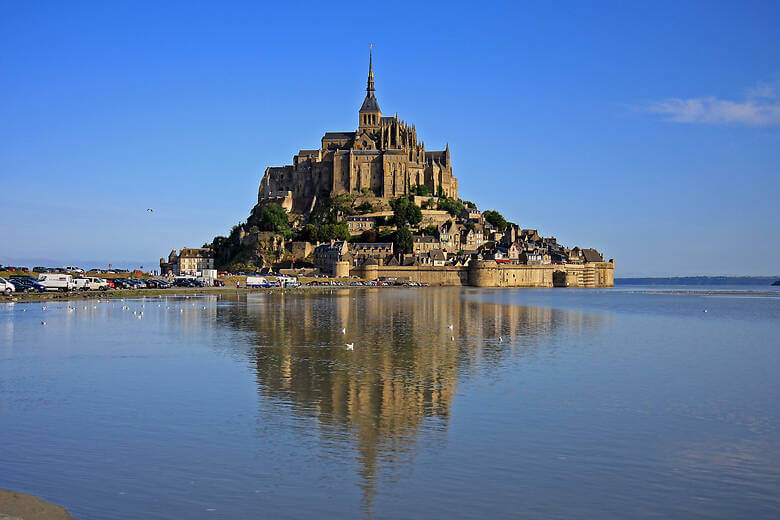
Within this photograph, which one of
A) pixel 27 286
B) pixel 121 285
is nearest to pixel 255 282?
pixel 121 285

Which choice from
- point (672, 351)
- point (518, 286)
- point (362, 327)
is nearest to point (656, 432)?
point (672, 351)

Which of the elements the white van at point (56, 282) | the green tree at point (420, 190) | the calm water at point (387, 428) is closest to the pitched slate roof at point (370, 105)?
the green tree at point (420, 190)

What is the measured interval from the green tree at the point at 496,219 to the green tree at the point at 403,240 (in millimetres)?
23144

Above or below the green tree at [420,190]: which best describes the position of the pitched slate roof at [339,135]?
above

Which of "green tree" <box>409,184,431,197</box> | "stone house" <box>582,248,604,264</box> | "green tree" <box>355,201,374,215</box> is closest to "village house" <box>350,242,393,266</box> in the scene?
"green tree" <box>355,201,374,215</box>

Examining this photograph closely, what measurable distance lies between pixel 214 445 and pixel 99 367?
894 centimetres

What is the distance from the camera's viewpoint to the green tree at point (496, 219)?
117938 millimetres

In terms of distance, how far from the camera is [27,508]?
7.73 meters

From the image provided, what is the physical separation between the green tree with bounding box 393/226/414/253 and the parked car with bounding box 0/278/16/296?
55553mm

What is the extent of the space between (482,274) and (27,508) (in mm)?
93014

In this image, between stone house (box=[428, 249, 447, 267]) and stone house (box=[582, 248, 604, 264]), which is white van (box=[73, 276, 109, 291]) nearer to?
stone house (box=[428, 249, 447, 267])

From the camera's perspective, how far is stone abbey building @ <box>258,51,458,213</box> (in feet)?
353

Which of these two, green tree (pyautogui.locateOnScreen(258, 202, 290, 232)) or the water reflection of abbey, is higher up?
green tree (pyautogui.locateOnScreen(258, 202, 290, 232))

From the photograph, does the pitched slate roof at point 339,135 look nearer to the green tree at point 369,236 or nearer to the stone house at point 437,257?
the green tree at point 369,236
